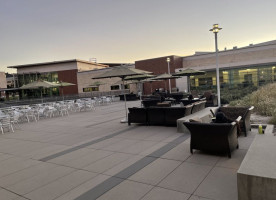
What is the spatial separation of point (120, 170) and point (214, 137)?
7.34 feet

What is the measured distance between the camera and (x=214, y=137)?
4.83 metres

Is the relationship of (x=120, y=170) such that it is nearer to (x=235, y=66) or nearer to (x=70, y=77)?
(x=235, y=66)

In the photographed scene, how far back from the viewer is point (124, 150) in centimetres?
597

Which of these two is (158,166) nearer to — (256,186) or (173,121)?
(256,186)

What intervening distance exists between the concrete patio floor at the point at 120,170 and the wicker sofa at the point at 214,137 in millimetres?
198

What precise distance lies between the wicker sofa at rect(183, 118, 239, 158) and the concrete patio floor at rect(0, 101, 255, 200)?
198 mm

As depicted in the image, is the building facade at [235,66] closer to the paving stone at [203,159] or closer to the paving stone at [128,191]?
the paving stone at [203,159]

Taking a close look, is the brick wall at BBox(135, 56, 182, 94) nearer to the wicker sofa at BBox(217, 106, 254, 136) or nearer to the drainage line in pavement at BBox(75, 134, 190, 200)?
the wicker sofa at BBox(217, 106, 254, 136)

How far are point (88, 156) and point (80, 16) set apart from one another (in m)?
17.5

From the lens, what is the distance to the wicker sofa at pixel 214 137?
15.3 ft

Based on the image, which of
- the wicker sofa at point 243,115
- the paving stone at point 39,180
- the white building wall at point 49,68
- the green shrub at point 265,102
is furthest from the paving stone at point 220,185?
the white building wall at point 49,68

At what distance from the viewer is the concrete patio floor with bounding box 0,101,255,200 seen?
3.60 meters

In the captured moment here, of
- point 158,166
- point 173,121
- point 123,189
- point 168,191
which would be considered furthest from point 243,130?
point 123,189

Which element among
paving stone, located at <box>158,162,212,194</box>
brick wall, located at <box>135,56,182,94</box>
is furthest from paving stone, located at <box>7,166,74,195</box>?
brick wall, located at <box>135,56,182,94</box>
